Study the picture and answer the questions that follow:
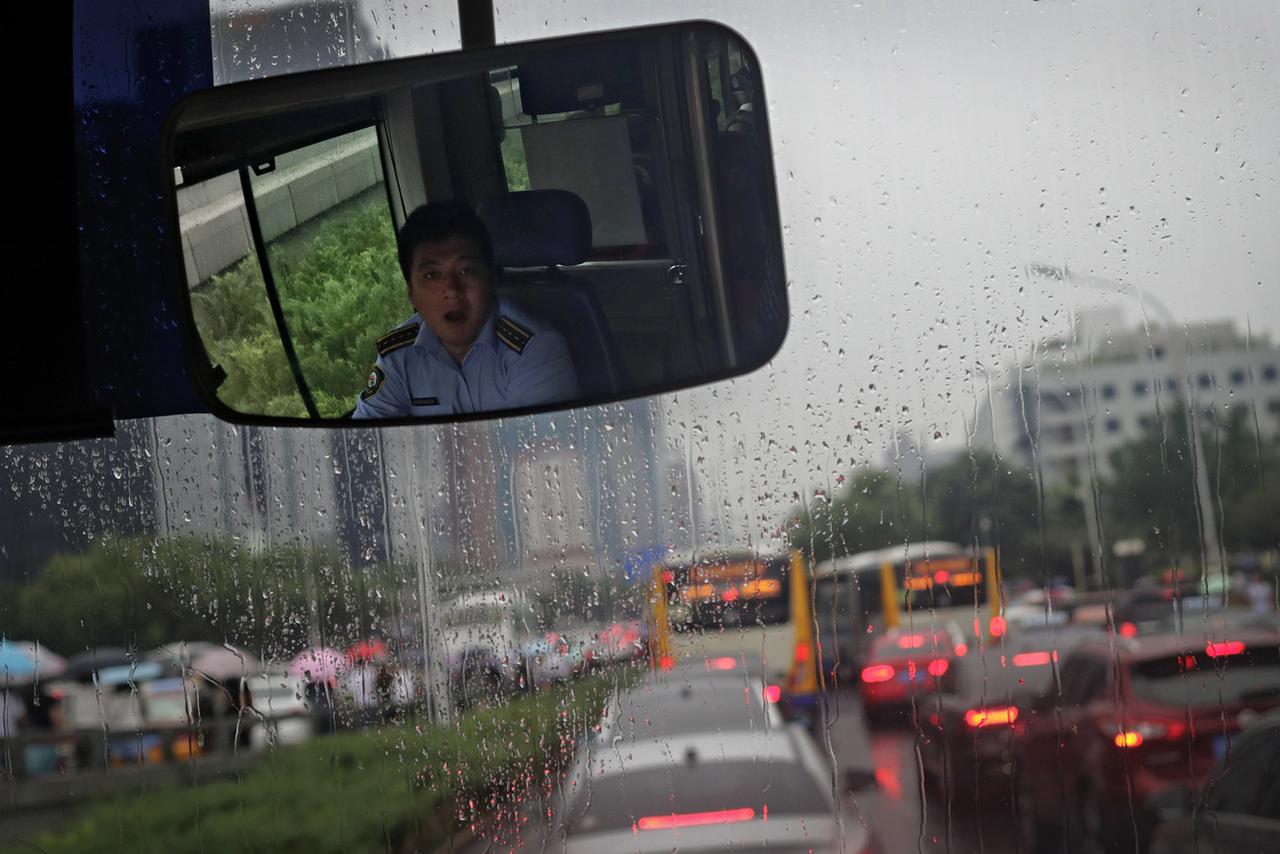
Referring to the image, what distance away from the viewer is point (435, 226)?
1.57 meters

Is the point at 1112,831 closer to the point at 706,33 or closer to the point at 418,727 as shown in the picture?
the point at 418,727

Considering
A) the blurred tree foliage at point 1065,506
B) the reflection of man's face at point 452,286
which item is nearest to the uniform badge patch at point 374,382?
the reflection of man's face at point 452,286

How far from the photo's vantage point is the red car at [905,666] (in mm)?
2393

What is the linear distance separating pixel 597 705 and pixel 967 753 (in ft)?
2.46

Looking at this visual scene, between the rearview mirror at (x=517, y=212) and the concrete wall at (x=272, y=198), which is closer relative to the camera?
the rearview mirror at (x=517, y=212)

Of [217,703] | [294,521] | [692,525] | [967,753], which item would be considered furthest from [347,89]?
[967,753]

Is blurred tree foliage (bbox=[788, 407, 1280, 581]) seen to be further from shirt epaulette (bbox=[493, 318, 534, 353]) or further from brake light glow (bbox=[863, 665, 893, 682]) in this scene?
shirt epaulette (bbox=[493, 318, 534, 353])

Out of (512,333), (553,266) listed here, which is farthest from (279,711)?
(553,266)

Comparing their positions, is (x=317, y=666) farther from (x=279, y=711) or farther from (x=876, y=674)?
(x=876, y=674)

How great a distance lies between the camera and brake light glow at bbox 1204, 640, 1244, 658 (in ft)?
7.22

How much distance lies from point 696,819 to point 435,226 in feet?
4.36

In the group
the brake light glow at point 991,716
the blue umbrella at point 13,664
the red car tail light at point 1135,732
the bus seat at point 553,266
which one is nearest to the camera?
the bus seat at point 553,266

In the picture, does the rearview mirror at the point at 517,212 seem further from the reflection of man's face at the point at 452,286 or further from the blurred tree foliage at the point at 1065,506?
the blurred tree foliage at the point at 1065,506

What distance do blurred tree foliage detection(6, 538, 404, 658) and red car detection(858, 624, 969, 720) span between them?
3.37ft
